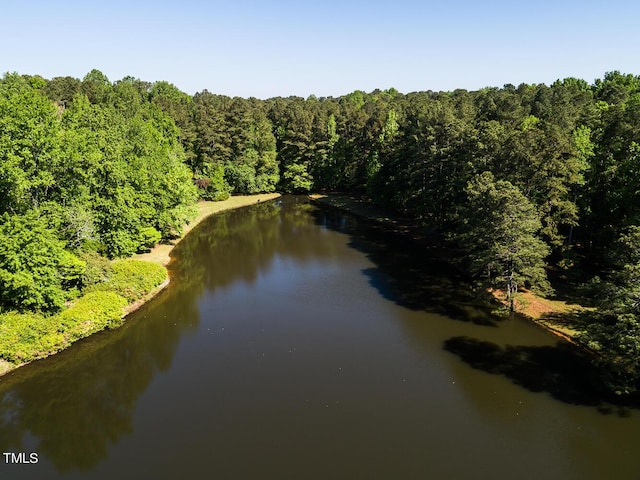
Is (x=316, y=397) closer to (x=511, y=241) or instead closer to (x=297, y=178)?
(x=511, y=241)

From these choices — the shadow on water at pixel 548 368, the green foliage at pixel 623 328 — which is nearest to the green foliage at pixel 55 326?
the shadow on water at pixel 548 368

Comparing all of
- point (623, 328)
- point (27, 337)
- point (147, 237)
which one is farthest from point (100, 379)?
point (623, 328)

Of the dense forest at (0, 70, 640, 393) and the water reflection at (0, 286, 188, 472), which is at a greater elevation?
the dense forest at (0, 70, 640, 393)

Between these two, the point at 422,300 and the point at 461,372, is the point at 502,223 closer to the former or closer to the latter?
the point at 422,300

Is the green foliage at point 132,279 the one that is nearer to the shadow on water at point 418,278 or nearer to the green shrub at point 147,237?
the green shrub at point 147,237

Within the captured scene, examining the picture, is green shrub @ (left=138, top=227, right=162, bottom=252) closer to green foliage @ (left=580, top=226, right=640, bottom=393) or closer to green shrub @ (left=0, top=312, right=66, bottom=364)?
green shrub @ (left=0, top=312, right=66, bottom=364)

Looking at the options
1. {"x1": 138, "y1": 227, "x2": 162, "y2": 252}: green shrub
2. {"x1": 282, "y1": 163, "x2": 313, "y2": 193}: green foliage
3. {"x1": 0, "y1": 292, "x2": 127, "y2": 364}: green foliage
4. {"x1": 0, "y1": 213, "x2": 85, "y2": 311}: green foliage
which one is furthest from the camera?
{"x1": 282, "y1": 163, "x2": 313, "y2": 193}: green foliage

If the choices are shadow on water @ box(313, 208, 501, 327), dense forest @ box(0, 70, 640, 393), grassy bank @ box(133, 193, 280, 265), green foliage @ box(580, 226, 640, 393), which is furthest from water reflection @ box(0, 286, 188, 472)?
green foliage @ box(580, 226, 640, 393)
